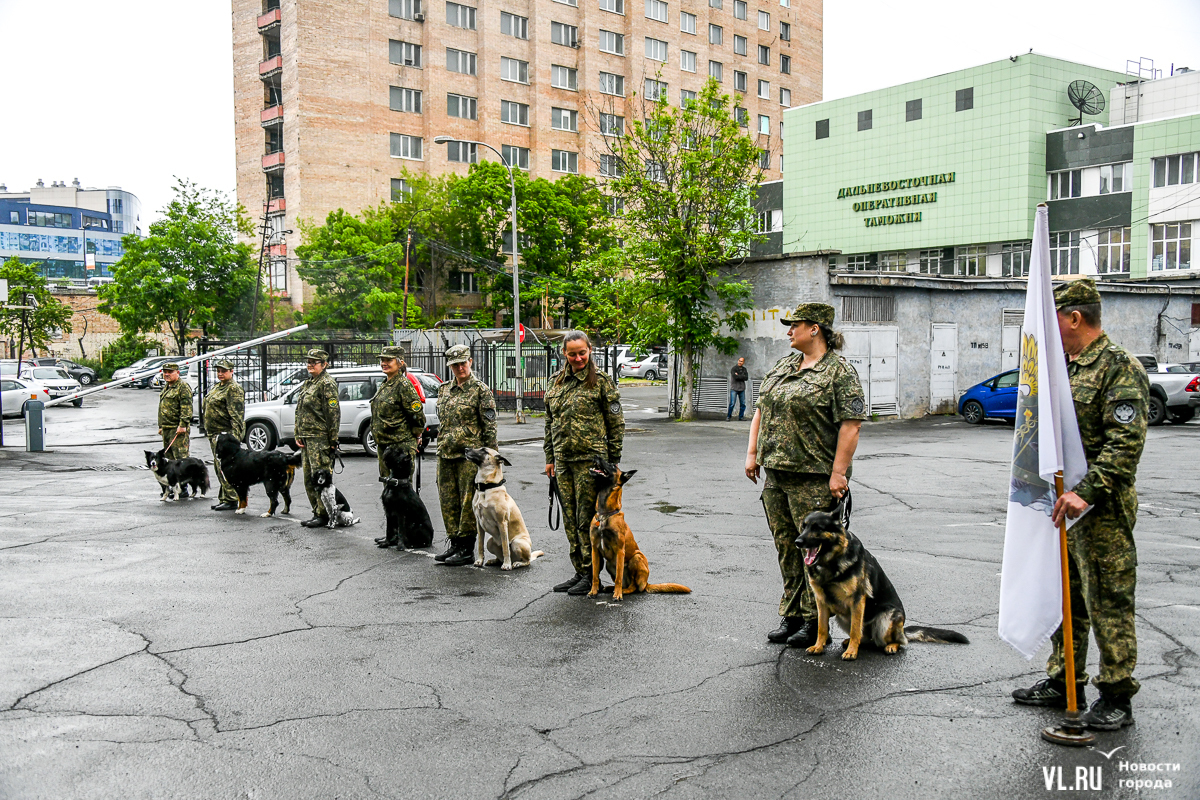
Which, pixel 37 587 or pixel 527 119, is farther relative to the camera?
pixel 527 119

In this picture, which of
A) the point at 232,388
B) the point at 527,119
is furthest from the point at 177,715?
the point at 527,119

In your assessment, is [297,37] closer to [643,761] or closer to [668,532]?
[668,532]

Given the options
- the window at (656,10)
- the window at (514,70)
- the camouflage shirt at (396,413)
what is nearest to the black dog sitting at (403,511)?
the camouflage shirt at (396,413)

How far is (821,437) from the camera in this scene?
5352mm

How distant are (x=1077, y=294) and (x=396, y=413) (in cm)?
668

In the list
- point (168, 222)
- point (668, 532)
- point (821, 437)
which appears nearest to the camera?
point (821, 437)

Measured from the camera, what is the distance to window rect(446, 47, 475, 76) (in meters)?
60.9

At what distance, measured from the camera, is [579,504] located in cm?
714

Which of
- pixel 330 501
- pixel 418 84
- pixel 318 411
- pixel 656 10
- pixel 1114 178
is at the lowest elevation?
pixel 330 501

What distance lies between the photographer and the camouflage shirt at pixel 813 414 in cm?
530

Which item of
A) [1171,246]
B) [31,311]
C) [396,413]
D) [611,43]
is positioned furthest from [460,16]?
[396,413]

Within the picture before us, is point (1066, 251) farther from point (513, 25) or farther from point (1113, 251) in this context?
point (513, 25)

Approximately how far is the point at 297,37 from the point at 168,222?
1608cm

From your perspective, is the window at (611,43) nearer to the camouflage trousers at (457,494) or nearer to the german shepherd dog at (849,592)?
the camouflage trousers at (457,494)
